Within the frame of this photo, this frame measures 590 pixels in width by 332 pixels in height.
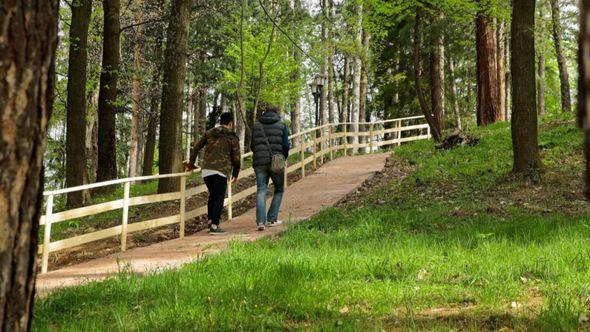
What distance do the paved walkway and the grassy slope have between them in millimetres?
654

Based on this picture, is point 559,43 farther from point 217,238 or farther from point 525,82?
point 217,238

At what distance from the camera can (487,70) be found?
18188 mm

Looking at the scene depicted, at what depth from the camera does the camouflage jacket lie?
8672 millimetres

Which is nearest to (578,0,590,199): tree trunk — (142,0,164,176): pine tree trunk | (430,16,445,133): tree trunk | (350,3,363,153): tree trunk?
(142,0,164,176): pine tree trunk

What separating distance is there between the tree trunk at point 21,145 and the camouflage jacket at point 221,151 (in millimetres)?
6741

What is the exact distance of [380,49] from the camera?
91.5ft

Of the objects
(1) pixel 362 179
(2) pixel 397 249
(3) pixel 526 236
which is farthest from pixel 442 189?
(2) pixel 397 249

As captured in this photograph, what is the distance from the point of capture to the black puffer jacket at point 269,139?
8719 millimetres

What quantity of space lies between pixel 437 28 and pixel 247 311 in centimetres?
1568

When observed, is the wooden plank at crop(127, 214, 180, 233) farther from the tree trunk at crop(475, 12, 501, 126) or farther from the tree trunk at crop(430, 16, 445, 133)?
the tree trunk at crop(430, 16, 445, 133)

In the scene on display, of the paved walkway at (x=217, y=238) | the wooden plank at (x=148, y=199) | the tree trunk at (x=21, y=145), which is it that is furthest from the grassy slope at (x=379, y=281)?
the wooden plank at (x=148, y=199)

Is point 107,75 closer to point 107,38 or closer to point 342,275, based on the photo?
point 107,38

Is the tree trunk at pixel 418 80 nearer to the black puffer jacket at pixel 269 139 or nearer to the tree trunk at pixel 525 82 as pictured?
the tree trunk at pixel 525 82

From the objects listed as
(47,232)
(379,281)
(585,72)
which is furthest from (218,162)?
(585,72)
